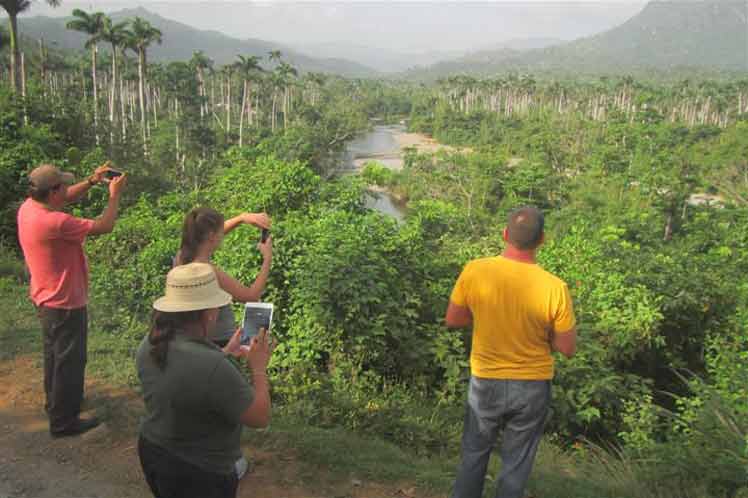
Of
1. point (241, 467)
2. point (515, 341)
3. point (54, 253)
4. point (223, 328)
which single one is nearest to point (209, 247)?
point (223, 328)

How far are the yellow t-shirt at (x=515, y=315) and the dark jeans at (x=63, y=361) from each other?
2556 millimetres

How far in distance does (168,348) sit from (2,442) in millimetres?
2701

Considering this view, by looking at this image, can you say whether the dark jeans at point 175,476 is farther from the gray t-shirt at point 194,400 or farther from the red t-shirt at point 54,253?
the red t-shirt at point 54,253

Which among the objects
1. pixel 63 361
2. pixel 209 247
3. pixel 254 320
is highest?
pixel 209 247

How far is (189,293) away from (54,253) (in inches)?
77.0

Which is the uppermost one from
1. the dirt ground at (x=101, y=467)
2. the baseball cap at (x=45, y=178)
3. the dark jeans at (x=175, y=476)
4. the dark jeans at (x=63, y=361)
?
the baseball cap at (x=45, y=178)

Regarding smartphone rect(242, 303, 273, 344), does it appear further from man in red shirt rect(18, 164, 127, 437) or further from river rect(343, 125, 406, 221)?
river rect(343, 125, 406, 221)

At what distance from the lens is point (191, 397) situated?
1928 mm

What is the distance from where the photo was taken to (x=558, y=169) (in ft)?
125

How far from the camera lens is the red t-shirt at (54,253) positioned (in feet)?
11.0

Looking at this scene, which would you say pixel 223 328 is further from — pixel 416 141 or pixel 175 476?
pixel 416 141

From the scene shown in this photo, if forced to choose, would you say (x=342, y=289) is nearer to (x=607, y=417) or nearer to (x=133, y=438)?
(x=133, y=438)

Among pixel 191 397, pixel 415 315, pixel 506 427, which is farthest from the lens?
pixel 415 315

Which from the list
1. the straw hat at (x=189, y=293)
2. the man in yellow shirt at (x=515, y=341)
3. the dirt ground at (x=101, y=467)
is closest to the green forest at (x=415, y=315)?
the dirt ground at (x=101, y=467)
